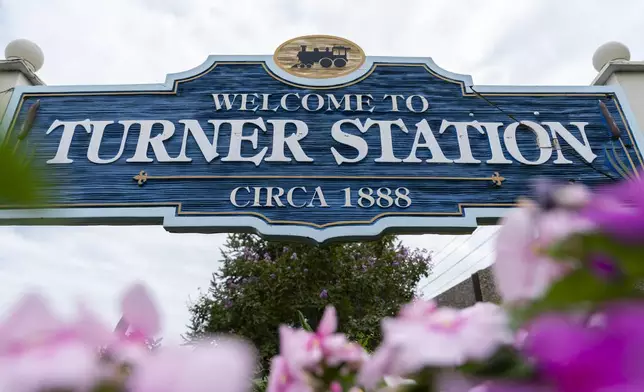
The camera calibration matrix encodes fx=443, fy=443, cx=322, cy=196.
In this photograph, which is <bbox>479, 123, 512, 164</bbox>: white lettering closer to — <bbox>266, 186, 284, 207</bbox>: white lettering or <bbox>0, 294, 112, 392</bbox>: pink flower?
<bbox>266, 186, 284, 207</bbox>: white lettering

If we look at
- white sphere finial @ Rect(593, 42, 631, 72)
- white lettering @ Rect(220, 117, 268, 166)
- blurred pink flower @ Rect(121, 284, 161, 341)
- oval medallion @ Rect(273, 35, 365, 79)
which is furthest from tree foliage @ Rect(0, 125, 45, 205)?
white sphere finial @ Rect(593, 42, 631, 72)

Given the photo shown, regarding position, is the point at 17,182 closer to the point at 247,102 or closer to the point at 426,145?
the point at 426,145

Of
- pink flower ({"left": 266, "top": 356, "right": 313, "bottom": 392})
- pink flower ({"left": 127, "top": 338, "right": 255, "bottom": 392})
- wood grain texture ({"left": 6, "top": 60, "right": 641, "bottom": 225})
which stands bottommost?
pink flower ({"left": 127, "top": 338, "right": 255, "bottom": 392})

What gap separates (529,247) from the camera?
0.96 feet

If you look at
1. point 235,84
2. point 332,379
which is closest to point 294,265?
point 235,84

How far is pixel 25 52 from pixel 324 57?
80.7 inches

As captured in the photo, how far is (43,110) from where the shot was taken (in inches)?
109

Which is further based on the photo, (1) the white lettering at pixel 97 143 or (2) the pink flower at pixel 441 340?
(1) the white lettering at pixel 97 143

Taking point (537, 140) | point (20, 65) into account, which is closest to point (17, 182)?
point (537, 140)

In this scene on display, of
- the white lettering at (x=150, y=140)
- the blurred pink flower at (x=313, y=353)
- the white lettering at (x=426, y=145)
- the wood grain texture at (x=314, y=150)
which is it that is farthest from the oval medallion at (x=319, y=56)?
the blurred pink flower at (x=313, y=353)

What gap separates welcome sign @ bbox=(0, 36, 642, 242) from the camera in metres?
2.38

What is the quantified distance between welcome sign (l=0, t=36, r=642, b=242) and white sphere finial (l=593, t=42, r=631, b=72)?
386mm

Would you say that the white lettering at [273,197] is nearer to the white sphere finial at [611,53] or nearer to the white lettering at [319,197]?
the white lettering at [319,197]

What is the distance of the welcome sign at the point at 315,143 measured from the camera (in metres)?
2.38
